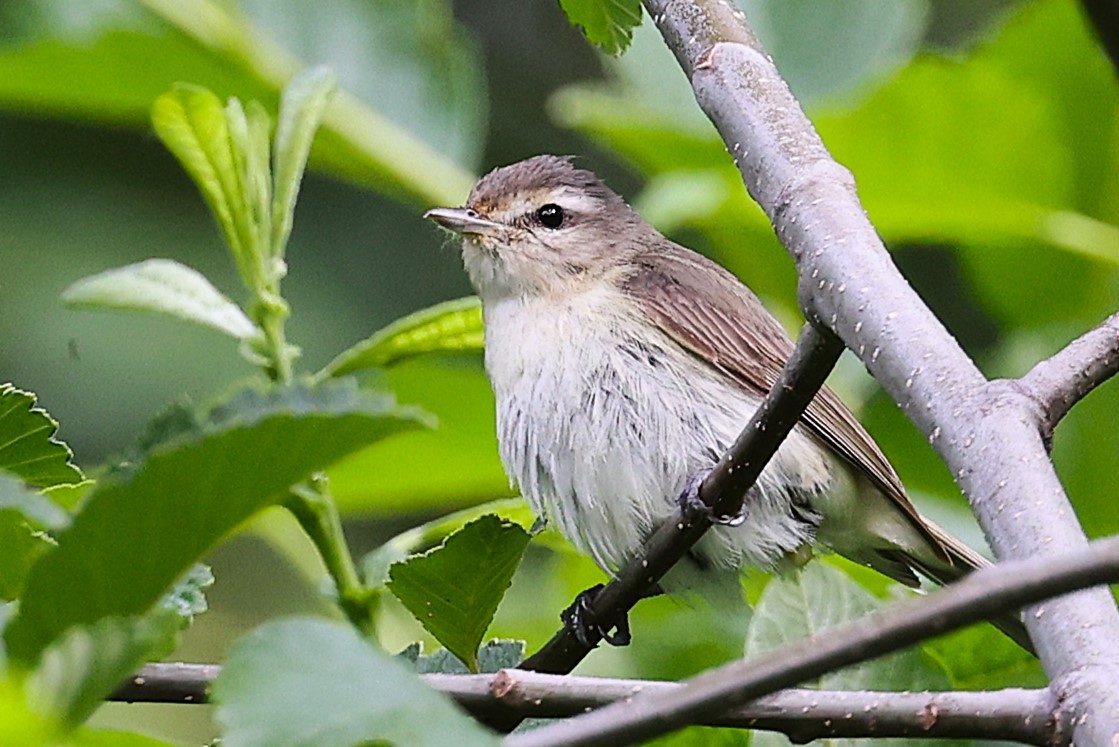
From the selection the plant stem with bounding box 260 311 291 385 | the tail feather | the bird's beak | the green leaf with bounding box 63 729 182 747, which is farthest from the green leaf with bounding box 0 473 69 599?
the tail feather

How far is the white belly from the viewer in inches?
124

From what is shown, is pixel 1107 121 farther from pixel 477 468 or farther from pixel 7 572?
pixel 7 572

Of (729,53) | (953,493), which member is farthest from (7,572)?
(953,493)

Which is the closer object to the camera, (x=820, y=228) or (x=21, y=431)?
(x=21, y=431)

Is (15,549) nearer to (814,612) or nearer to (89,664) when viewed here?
(89,664)

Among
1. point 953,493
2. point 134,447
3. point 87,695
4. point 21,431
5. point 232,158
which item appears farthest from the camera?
point 953,493

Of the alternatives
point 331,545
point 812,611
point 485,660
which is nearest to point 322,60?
point 331,545

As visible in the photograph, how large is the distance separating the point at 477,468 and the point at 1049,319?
1.29 meters

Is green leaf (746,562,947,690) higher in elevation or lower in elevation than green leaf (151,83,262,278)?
lower

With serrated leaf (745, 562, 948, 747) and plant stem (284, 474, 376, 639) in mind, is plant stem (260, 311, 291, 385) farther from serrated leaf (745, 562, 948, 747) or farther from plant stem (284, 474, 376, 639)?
serrated leaf (745, 562, 948, 747)

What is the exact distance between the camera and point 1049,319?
3520 millimetres

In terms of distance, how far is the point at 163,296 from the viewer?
7.10 ft

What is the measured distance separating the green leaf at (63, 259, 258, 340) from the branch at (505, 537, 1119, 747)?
4.09 ft

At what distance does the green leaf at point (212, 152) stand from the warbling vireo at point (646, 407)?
3.14 feet
